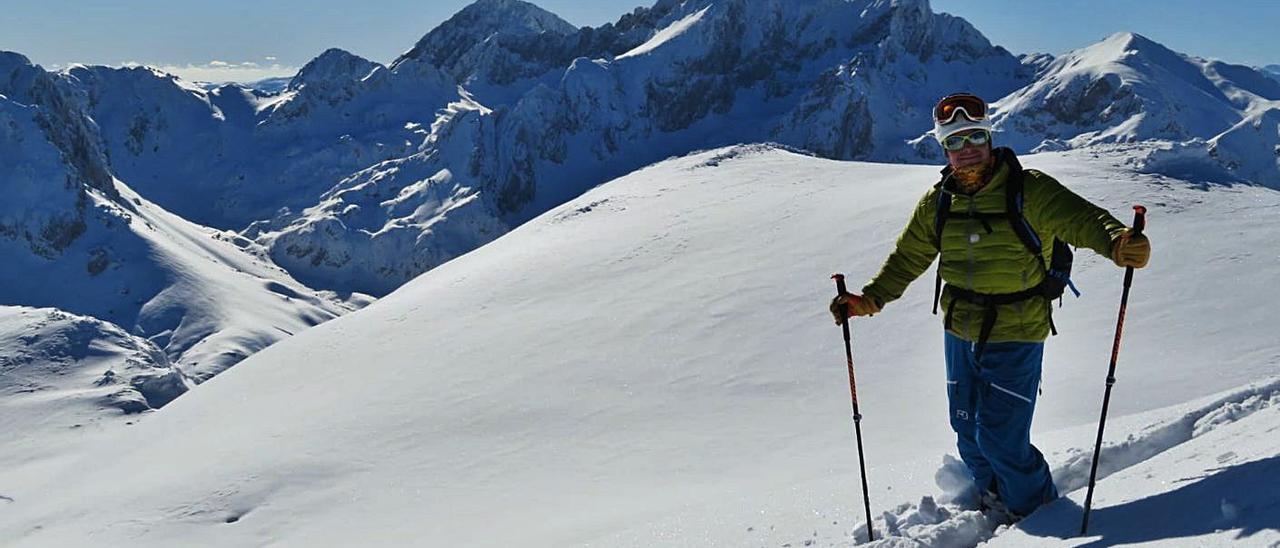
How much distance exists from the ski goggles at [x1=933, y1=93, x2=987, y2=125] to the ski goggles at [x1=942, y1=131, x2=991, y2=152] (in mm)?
98

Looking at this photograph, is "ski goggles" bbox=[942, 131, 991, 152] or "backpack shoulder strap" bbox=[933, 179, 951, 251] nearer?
"ski goggles" bbox=[942, 131, 991, 152]

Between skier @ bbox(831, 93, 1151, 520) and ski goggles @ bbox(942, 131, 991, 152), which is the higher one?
ski goggles @ bbox(942, 131, 991, 152)

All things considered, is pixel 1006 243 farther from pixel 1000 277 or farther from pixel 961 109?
pixel 961 109

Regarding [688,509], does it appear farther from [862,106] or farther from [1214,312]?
[862,106]

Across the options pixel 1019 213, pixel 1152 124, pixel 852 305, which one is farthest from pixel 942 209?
pixel 1152 124

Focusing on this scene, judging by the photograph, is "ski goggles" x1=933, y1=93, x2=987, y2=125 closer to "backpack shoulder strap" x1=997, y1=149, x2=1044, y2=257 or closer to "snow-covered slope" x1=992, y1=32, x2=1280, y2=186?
"backpack shoulder strap" x1=997, y1=149, x2=1044, y2=257

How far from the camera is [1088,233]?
5.70 meters

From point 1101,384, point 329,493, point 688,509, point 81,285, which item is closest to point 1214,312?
point 1101,384

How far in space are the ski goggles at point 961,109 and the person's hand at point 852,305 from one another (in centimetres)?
131

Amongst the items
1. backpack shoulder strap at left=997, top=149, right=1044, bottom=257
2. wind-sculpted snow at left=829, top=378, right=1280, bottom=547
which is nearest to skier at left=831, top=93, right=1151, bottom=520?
backpack shoulder strap at left=997, top=149, right=1044, bottom=257

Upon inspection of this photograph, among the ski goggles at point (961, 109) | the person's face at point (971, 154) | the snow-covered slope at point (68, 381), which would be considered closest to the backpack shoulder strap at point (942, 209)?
the person's face at point (971, 154)

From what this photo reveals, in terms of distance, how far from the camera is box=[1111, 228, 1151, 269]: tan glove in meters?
5.30

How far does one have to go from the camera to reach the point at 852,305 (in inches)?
270

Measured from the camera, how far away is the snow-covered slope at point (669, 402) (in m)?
9.01
